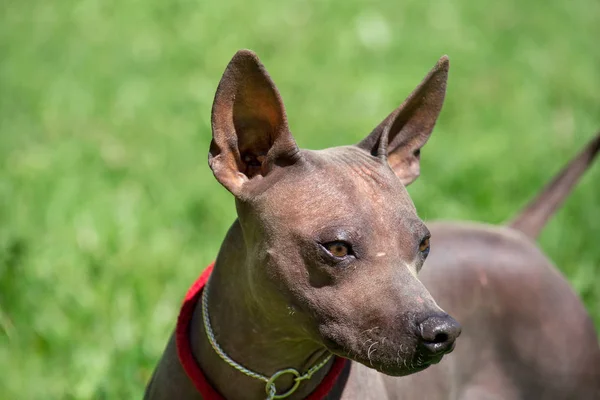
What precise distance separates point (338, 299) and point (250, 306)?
0.35 m

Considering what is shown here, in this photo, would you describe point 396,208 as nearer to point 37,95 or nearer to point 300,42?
point 37,95

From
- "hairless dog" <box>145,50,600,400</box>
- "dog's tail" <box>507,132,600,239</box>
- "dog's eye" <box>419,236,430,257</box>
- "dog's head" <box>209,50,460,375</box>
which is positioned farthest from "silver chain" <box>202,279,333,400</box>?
"dog's tail" <box>507,132,600,239</box>

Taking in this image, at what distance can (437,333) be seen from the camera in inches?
91.7

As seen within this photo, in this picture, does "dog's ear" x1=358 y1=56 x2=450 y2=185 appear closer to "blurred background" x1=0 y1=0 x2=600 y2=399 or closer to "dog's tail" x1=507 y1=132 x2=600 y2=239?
"dog's tail" x1=507 y1=132 x2=600 y2=239

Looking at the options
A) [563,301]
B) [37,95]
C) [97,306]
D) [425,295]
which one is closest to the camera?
[425,295]

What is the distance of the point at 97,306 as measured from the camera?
4.28m

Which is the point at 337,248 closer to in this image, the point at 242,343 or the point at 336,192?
the point at 336,192

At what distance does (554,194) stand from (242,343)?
168 centimetres

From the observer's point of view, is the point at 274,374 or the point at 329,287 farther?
the point at 274,374

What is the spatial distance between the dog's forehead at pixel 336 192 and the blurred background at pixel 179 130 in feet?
5.04

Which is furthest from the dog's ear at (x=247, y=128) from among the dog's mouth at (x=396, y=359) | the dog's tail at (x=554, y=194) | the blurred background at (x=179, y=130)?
the dog's tail at (x=554, y=194)

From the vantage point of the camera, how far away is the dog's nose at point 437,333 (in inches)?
91.7

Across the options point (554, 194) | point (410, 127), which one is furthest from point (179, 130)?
point (410, 127)

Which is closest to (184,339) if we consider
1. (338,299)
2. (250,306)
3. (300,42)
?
(250,306)
